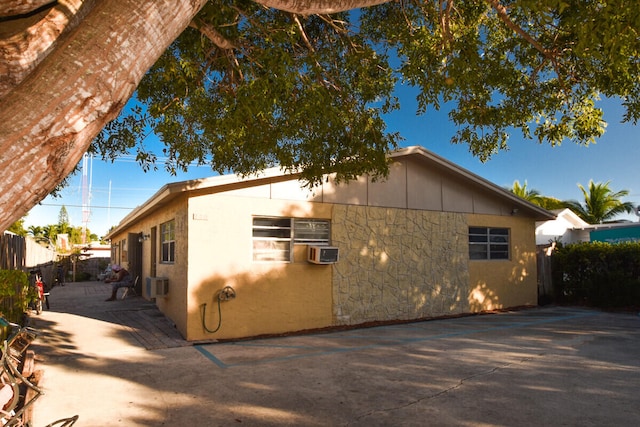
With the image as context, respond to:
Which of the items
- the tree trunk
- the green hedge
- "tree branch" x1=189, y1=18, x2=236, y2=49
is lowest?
the green hedge

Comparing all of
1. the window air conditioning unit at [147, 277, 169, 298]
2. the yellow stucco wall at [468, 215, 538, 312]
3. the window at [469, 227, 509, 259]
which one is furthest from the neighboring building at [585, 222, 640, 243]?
the window air conditioning unit at [147, 277, 169, 298]

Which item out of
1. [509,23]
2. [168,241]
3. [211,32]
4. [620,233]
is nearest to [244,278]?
[168,241]

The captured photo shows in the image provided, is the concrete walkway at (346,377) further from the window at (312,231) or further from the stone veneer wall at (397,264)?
the window at (312,231)

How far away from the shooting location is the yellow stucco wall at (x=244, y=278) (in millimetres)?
8891

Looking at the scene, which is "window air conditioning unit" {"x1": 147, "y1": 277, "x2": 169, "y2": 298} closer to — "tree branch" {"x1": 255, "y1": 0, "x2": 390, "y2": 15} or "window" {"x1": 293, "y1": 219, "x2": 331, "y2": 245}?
"window" {"x1": 293, "y1": 219, "x2": 331, "y2": 245}

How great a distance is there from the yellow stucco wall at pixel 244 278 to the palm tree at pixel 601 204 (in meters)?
30.3

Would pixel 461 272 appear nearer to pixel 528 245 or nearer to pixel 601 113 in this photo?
pixel 528 245

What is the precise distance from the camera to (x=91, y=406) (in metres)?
5.23

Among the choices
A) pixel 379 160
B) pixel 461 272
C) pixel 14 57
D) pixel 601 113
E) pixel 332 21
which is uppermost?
pixel 332 21

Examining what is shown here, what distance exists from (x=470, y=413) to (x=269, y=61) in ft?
16.1

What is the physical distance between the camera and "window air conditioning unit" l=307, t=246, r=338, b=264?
32.5 ft

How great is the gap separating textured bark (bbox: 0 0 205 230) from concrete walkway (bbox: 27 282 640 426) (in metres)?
3.77

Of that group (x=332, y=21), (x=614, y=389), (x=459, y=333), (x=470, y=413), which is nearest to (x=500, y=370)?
(x=614, y=389)

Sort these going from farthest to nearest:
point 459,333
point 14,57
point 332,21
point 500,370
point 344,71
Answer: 1. point 459,333
2. point 344,71
3. point 332,21
4. point 500,370
5. point 14,57
